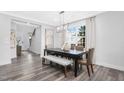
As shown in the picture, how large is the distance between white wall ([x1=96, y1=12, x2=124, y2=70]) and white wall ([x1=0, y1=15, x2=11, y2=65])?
14.2ft

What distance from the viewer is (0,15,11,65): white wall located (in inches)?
136

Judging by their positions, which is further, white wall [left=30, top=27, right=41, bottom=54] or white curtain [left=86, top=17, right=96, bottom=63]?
white wall [left=30, top=27, right=41, bottom=54]

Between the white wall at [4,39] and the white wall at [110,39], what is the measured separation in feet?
14.2

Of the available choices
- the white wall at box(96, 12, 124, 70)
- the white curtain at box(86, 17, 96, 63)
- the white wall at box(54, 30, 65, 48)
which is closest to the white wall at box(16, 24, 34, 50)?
the white wall at box(54, 30, 65, 48)

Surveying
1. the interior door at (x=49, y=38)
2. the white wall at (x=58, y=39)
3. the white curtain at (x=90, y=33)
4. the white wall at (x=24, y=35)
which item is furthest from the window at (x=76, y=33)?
the white wall at (x=24, y=35)

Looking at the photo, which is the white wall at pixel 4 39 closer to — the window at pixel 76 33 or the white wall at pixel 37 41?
the white wall at pixel 37 41

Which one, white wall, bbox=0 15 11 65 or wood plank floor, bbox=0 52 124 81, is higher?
white wall, bbox=0 15 11 65

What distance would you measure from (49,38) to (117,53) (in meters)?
4.60

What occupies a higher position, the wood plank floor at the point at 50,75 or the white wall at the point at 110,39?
the white wall at the point at 110,39

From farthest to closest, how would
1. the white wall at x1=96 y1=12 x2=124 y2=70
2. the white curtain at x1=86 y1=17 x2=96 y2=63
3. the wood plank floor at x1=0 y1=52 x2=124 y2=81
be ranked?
1. the white curtain at x1=86 y1=17 x2=96 y2=63
2. the white wall at x1=96 y1=12 x2=124 y2=70
3. the wood plank floor at x1=0 y1=52 x2=124 y2=81

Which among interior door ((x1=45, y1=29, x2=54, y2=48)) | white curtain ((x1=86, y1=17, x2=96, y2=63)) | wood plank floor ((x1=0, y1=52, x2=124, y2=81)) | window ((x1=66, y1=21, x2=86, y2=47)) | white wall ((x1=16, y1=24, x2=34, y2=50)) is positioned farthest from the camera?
white wall ((x1=16, y1=24, x2=34, y2=50))

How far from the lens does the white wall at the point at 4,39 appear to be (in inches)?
136

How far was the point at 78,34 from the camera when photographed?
4.99 metres

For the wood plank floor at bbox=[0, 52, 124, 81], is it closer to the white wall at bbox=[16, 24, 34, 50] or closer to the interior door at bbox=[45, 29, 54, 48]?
the interior door at bbox=[45, 29, 54, 48]
